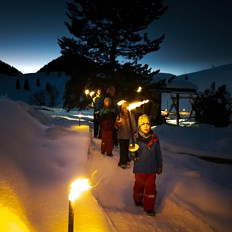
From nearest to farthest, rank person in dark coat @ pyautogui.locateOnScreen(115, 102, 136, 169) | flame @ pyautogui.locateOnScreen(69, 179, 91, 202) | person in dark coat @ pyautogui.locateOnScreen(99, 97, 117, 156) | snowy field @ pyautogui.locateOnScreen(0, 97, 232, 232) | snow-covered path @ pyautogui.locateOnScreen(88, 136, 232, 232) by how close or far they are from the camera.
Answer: flame @ pyautogui.locateOnScreen(69, 179, 91, 202), snowy field @ pyautogui.locateOnScreen(0, 97, 232, 232), snow-covered path @ pyautogui.locateOnScreen(88, 136, 232, 232), person in dark coat @ pyautogui.locateOnScreen(115, 102, 136, 169), person in dark coat @ pyautogui.locateOnScreen(99, 97, 117, 156)

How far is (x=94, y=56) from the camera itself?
18672 mm

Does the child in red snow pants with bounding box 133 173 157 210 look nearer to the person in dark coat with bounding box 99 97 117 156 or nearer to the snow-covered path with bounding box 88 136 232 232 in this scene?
the snow-covered path with bounding box 88 136 232 232

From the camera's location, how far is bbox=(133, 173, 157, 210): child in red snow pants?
4918mm

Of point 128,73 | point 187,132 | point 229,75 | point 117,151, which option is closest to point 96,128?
point 117,151

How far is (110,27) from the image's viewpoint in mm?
18078

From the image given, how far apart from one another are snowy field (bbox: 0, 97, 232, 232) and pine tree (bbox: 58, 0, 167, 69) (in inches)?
451

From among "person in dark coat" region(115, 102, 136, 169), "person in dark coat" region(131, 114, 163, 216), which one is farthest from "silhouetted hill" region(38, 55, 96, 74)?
"person in dark coat" region(131, 114, 163, 216)

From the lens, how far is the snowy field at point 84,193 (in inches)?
141

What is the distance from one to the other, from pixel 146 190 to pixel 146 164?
0.44 meters

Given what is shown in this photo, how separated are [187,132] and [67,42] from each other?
9725 mm

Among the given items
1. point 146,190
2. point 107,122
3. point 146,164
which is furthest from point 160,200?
point 107,122

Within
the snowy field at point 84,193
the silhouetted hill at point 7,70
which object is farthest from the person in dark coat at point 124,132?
the silhouetted hill at point 7,70

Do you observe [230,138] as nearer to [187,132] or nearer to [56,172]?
[187,132]

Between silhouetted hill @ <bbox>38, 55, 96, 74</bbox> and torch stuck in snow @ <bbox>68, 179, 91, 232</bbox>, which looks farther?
silhouetted hill @ <bbox>38, 55, 96, 74</bbox>
